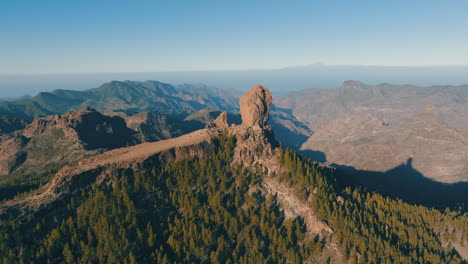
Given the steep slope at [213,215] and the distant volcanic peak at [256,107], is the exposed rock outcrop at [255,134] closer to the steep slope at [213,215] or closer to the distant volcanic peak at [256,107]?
the distant volcanic peak at [256,107]

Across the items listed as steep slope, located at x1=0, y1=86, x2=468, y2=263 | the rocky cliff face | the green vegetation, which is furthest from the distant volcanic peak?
the green vegetation

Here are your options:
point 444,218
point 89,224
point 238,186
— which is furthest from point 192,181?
point 444,218

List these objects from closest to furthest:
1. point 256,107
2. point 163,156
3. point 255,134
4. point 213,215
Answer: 1. point 213,215
2. point 163,156
3. point 255,134
4. point 256,107

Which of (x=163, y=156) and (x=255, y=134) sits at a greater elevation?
(x=255, y=134)

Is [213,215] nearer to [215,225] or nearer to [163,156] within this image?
[215,225]

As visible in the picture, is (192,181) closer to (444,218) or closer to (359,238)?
(359,238)

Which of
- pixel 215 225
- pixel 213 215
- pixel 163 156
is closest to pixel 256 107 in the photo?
pixel 163 156

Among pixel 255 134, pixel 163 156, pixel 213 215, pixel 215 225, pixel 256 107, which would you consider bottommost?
pixel 215 225
